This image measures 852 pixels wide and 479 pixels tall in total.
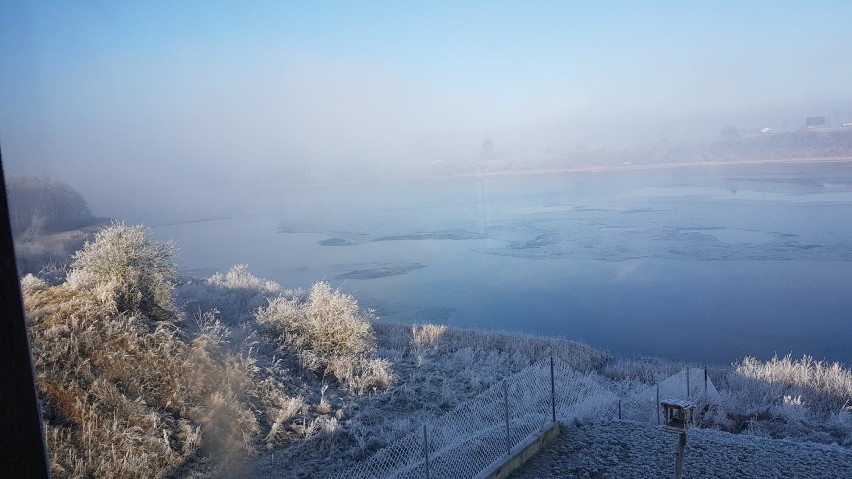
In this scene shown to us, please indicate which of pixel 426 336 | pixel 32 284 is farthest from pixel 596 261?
pixel 32 284

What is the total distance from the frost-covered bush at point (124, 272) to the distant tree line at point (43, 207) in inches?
14.0

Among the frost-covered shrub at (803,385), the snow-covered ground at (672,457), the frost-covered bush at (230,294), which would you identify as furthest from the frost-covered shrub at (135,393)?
the frost-covered shrub at (803,385)

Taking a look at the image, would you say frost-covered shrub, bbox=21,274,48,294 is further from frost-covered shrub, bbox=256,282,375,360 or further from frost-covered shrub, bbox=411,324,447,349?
frost-covered shrub, bbox=411,324,447,349

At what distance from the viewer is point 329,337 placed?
27.9 ft

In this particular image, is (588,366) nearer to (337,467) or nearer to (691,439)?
(691,439)

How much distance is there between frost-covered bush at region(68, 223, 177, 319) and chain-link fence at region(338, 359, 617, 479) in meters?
3.45

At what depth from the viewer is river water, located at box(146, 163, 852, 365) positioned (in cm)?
1619

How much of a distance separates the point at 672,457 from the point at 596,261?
62.1 ft

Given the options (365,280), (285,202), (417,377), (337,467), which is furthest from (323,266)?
(285,202)

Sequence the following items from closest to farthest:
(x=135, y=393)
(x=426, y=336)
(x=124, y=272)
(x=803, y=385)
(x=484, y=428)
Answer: (x=135, y=393) → (x=484, y=428) → (x=124, y=272) → (x=803, y=385) → (x=426, y=336)

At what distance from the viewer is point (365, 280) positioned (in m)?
21.6

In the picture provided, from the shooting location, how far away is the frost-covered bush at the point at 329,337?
7.64 meters

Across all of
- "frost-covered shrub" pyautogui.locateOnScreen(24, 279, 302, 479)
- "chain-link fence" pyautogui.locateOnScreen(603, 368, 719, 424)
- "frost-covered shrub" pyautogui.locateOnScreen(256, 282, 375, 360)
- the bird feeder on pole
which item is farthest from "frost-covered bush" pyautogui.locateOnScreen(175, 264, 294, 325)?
the bird feeder on pole

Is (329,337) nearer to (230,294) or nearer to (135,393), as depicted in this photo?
(135,393)
